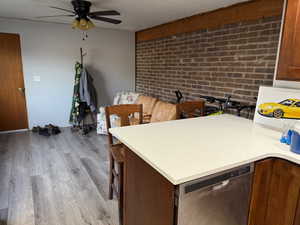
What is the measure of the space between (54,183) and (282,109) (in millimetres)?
2561

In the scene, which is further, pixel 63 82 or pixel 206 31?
pixel 63 82

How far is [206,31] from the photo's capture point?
11.0 ft

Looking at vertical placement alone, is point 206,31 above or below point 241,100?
above

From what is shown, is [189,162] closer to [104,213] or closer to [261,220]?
[261,220]

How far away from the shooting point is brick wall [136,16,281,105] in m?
2.59

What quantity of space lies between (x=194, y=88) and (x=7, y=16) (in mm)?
3770

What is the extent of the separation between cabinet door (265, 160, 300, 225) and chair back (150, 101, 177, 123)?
7.16 ft

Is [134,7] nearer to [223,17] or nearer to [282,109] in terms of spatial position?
[223,17]

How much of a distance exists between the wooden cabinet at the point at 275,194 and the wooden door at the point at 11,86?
15.4 feet

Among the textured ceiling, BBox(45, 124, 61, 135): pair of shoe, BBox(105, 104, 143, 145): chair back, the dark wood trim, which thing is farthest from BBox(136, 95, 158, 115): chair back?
BBox(45, 124, 61, 135): pair of shoe

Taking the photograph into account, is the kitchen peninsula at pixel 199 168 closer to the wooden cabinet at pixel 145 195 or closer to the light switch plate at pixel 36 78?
the wooden cabinet at pixel 145 195

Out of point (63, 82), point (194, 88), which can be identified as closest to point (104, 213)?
point (194, 88)

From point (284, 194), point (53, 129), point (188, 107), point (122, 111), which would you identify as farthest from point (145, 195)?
point (53, 129)

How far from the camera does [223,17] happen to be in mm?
3047
